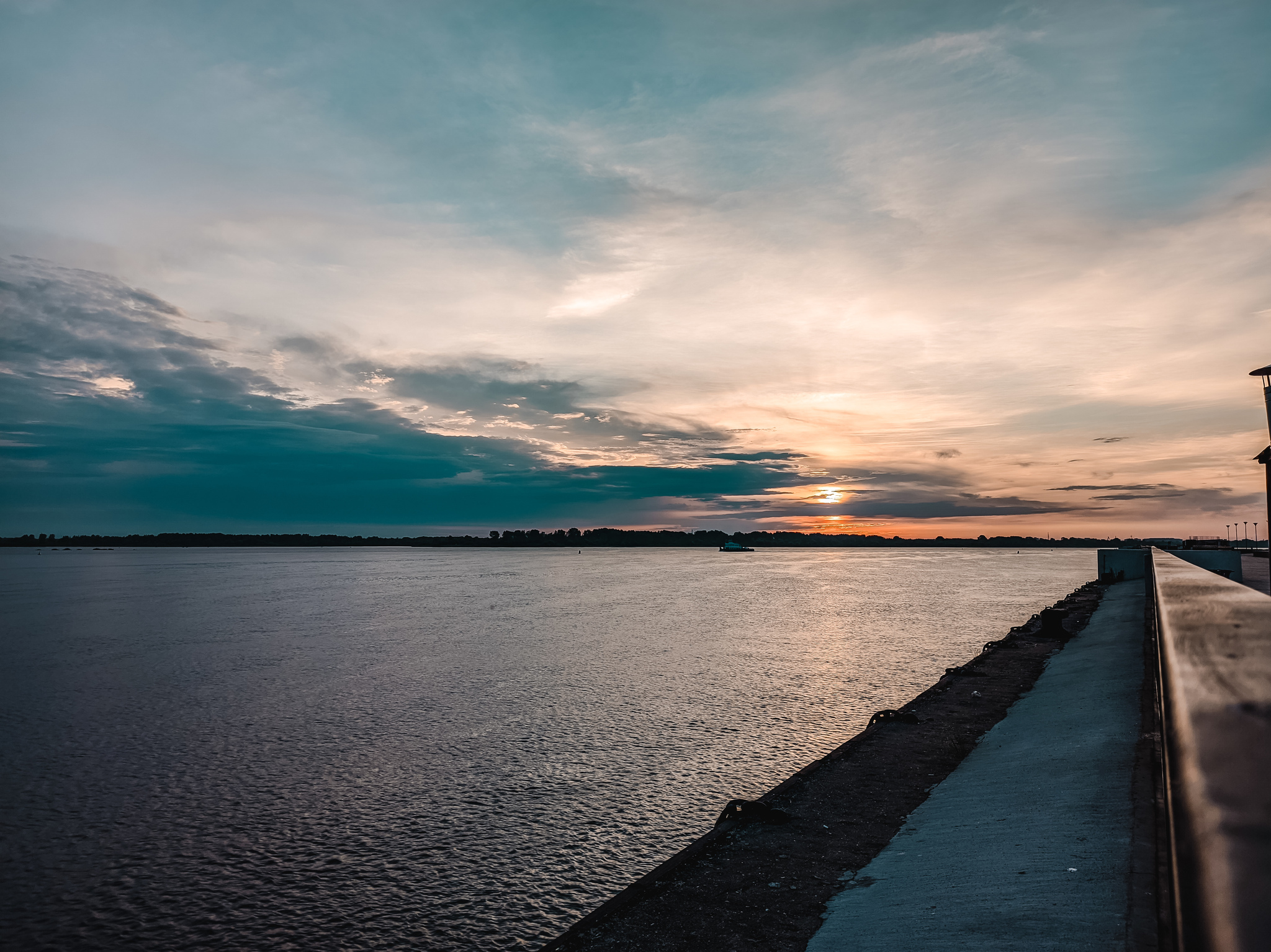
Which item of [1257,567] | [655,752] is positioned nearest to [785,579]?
[1257,567]

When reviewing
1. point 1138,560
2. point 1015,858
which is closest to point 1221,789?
point 1015,858

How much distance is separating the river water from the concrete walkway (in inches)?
120

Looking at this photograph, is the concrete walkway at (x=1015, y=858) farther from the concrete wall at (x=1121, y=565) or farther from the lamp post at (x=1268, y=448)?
the concrete wall at (x=1121, y=565)

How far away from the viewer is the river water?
8.13 metres

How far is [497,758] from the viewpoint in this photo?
13266mm

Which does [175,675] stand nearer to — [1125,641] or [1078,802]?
[1078,802]

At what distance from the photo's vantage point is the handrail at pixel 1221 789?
78 cm

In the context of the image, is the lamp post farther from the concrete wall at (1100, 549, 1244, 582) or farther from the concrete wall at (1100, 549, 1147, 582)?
the concrete wall at (1100, 549, 1147, 582)

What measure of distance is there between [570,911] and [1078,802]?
15.9ft

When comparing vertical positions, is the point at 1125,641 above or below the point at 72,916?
above

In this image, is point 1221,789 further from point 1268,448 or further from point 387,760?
point 1268,448

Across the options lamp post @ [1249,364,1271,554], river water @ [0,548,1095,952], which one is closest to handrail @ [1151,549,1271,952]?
river water @ [0,548,1095,952]

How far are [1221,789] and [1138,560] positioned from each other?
57.3 metres

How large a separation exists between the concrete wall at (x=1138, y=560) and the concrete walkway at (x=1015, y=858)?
27.8 m
